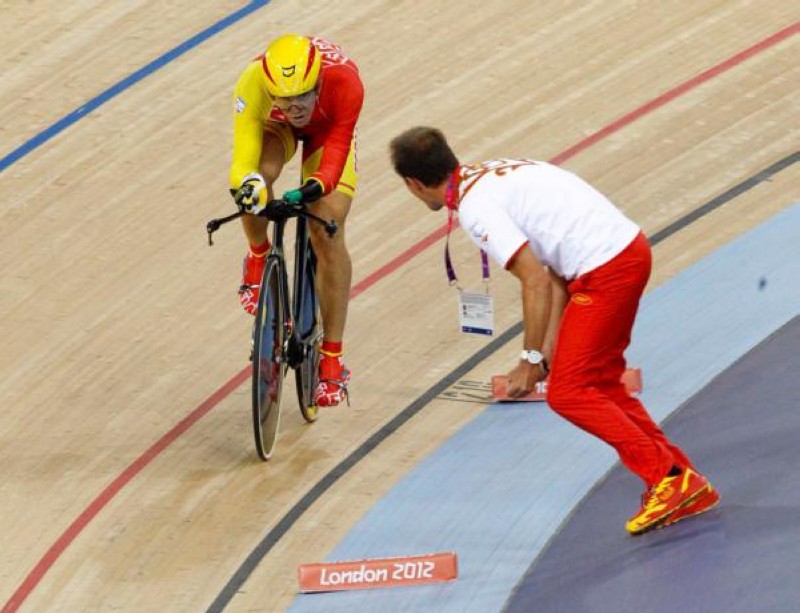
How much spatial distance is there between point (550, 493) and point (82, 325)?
7.50 feet

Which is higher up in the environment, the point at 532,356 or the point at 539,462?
the point at 532,356

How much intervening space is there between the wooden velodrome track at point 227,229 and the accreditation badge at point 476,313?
2.27 feet

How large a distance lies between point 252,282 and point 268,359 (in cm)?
43

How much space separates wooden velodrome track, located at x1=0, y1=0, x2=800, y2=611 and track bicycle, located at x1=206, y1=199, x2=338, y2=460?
19cm

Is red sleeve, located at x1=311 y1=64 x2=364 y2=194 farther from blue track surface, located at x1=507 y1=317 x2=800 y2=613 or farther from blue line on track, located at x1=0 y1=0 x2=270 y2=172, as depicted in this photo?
blue line on track, located at x1=0 y1=0 x2=270 y2=172

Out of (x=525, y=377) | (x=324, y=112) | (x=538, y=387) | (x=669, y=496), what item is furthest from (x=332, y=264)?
(x=669, y=496)

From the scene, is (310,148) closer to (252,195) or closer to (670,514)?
(252,195)

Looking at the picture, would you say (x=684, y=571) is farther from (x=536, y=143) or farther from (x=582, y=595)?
(x=536, y=143)

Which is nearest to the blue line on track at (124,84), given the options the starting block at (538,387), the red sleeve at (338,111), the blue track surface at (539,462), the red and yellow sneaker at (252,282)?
the red and yellow sneaker at (252,282)

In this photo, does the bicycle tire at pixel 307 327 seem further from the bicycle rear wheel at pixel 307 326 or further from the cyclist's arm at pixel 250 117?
the cyclist's arm at pixel 250 117

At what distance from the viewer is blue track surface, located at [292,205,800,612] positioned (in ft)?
16.7

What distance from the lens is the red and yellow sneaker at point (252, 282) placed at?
19.9 ft

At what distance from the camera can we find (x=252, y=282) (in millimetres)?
6105

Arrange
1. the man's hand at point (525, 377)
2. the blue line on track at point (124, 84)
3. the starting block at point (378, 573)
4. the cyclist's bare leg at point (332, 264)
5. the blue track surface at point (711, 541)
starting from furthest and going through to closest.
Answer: the blue line on track at point (124, 84), the cyclist's bare leg at point (332, 264), the starting block at point (378, 573), the man's hand at point (525, 377), the blue track surface at point (711, 541)
